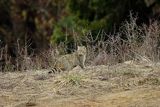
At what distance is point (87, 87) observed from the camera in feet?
30.6

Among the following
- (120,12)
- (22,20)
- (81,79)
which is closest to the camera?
(81,79)

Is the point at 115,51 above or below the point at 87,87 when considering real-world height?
above

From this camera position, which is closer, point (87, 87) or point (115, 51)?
point (87, 87)

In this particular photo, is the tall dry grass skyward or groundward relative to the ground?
skyward

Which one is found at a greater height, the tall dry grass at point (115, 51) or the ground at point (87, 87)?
the tall dry grass at point (115, 51)

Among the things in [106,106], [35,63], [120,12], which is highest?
[120,12]

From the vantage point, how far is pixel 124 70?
999cm

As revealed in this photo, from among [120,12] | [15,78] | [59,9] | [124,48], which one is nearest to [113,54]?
[124,48]

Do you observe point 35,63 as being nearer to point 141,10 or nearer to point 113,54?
point 113,54

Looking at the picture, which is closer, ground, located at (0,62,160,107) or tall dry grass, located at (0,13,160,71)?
ground, located at (0,62,160,107)

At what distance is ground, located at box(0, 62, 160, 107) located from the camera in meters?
8.57

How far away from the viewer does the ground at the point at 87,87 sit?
8568 millimetres

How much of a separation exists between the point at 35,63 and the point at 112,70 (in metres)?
2.51

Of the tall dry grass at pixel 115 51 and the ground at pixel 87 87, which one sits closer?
the ground at pixel 87 87
